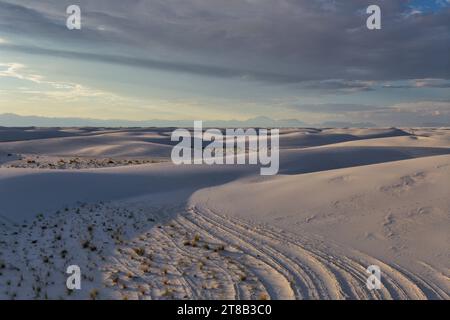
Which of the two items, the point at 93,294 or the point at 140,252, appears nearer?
the point at 93,294

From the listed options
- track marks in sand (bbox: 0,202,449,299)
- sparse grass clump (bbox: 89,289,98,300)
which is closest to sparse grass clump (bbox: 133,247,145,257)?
track marks in sand (bbox: 0,202,449,299)

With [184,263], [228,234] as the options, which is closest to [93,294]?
[184,263]

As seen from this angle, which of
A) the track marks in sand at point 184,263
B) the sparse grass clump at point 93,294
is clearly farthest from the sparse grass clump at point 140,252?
the sparse grass clump at point 93,294

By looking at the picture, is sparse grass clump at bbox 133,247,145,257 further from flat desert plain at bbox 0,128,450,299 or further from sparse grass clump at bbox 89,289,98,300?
sparse grass clump at bbox 89,289,98,300

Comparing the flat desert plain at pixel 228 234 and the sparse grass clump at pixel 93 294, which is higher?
the flat desert plain at pixel 228 234

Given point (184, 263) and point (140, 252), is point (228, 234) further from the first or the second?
point (140, 252)

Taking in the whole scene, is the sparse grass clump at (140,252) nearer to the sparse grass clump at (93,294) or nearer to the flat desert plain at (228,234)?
the flat desert plain at (228,234)
